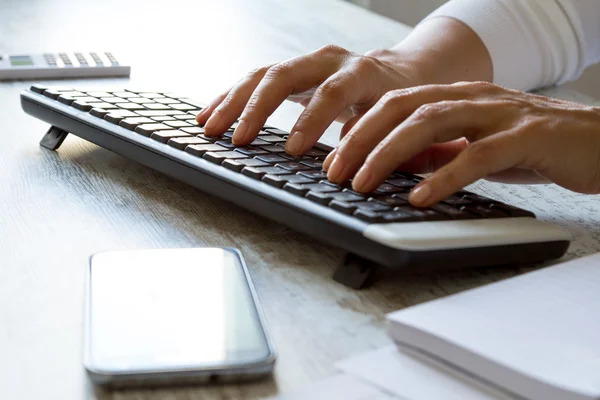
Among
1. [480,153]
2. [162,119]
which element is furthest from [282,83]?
[480,153]

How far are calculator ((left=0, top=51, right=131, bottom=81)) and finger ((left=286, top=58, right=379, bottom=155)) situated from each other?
0.38 meters

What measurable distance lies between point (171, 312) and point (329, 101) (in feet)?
1.08

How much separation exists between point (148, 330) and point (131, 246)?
14 centimetres

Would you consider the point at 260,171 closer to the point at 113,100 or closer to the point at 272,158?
the point at 272,158

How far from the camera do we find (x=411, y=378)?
0.37 m

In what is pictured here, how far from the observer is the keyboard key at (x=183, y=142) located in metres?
0.61

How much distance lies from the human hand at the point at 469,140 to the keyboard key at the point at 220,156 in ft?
0.25

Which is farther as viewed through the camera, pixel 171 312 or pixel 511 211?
pixel 511 211

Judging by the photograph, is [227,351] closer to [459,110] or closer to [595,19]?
[459,110]

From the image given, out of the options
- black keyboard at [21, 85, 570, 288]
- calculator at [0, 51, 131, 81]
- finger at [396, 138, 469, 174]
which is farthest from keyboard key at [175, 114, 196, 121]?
calculator at [0, 51, 131, 81]

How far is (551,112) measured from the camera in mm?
648

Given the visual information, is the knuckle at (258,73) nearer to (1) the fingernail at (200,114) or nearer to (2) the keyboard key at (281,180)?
(1) the fingernail at (200,114)

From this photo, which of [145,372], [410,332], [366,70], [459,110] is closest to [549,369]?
[410,332]

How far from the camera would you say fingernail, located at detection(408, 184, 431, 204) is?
52 centimetres
